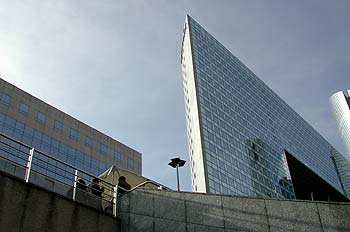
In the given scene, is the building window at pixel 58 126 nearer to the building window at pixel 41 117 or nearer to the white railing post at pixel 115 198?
the building window at pixel 41 117

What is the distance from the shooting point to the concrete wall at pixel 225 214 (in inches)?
422

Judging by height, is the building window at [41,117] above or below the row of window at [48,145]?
above

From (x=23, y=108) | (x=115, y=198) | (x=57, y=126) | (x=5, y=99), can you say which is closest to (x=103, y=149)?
(x=57, y=126)

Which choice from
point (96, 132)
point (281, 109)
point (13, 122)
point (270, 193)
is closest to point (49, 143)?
point (13, 122)

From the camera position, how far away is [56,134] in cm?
5953

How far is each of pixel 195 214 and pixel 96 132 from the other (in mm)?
57616

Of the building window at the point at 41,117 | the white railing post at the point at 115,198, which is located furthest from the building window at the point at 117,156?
the white railing post at the point at 115,198

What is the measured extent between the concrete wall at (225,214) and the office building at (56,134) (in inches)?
1758

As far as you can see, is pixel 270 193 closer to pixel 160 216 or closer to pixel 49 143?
pixel 49 143

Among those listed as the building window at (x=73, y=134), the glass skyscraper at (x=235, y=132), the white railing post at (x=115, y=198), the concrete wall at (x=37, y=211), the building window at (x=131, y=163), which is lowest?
the concrete wall at (x=37, y=211)

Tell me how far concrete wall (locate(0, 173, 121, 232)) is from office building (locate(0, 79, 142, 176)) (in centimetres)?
4497

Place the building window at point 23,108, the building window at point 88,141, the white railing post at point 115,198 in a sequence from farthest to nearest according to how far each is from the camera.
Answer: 1. the building window at point 88,141
2. the building window at point 23,108
3. the white railing post at point 115,198

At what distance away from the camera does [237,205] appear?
1112cm

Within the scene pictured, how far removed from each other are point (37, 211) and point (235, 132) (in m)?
78.5
